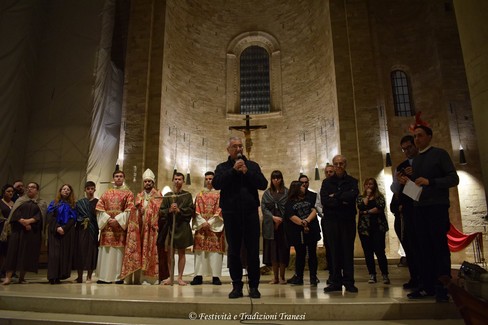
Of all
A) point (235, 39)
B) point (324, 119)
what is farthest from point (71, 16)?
point (324, 119)

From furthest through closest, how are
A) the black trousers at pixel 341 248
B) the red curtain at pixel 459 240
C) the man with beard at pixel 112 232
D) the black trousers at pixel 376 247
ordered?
the red curtain at pixel 459 240
the man with beard at pixel 112 232
the black trousers at pixel 376 247
the black trousers at pixel 341 248

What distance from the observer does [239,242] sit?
371 centimetres

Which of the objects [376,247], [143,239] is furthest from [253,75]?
[376,247]

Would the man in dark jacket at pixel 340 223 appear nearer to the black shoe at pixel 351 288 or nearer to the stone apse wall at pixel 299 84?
the black shoe at pixel 351 288

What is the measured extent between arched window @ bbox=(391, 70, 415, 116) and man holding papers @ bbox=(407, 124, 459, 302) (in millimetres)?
10513

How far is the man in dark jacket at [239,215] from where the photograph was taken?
3.63 m

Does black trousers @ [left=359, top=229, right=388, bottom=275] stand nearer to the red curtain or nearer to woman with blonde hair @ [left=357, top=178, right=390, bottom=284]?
woman with blonde hair @ [left=357, top=178, right=390, bottom=284]

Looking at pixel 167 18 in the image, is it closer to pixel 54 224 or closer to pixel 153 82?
pixel 153 82

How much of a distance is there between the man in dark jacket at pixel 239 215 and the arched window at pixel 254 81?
1159 centimetres

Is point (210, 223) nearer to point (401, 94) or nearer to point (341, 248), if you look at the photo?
point (341, 248)

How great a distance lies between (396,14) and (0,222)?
14364mm

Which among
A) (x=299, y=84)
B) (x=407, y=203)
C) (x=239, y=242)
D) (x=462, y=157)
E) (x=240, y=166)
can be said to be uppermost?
(x=299, y=84)

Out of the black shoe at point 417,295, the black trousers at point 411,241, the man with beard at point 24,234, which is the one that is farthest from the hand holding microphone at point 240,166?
the man with beard at point 24,234

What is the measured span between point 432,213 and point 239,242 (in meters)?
1.93
